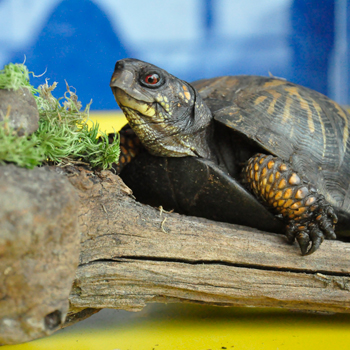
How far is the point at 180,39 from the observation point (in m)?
5.67

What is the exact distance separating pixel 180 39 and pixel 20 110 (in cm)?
498

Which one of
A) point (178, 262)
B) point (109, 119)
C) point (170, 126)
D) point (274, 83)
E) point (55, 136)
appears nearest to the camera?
point (55, 136)

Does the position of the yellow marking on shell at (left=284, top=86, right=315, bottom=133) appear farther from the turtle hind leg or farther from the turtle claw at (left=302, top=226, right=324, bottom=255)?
the turtle hind leg

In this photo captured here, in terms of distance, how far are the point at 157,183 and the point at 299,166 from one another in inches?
28.0

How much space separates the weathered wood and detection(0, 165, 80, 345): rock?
0.83 ft

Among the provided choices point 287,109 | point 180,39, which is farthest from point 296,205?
point 180,39

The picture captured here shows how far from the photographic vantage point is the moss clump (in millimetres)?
1052

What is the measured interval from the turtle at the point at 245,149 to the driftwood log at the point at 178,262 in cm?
13

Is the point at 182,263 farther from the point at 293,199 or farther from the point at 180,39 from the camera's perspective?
the point at 180,39

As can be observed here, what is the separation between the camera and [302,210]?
1608mm

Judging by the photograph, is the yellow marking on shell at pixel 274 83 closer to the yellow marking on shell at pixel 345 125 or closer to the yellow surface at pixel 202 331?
the yellow marking on shell at pixel 345 125

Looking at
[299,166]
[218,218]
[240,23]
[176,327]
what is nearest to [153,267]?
[176,327]

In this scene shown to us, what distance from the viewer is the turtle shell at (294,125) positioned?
176 centimetres

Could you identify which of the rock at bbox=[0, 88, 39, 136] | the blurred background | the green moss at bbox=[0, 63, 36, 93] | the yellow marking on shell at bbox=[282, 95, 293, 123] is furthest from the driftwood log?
the blurred background
